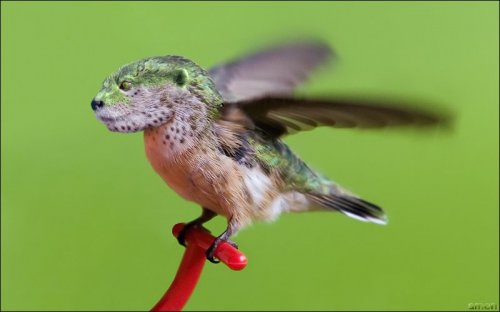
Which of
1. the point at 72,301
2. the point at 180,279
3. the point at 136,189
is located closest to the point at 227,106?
the point at 180,279

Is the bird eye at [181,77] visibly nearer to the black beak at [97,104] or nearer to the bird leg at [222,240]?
the black beak at [97,104]

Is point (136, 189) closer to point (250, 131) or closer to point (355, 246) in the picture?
point (355, 246)

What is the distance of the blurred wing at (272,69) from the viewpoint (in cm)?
125

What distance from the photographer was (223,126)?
3.10 feet

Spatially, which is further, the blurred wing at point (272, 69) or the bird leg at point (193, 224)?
the blurred wing at point (272, 69)

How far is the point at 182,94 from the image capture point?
890 mm

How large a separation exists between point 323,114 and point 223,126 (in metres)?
0.18

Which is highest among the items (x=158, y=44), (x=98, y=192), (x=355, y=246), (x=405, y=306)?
(x=158, y=44)

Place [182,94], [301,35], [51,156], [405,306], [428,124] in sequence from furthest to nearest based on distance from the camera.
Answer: [405,306] < [51,156] < [301,35] < [182,94] < [428,124]

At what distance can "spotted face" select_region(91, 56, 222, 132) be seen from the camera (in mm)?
825

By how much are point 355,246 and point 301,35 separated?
0.67 metres

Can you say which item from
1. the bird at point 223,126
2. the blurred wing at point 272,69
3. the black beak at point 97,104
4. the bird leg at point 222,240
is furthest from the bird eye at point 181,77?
the blurred wing at point 272,69

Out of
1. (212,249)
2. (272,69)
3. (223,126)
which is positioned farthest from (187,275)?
(272,69)

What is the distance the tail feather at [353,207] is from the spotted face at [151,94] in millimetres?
363
